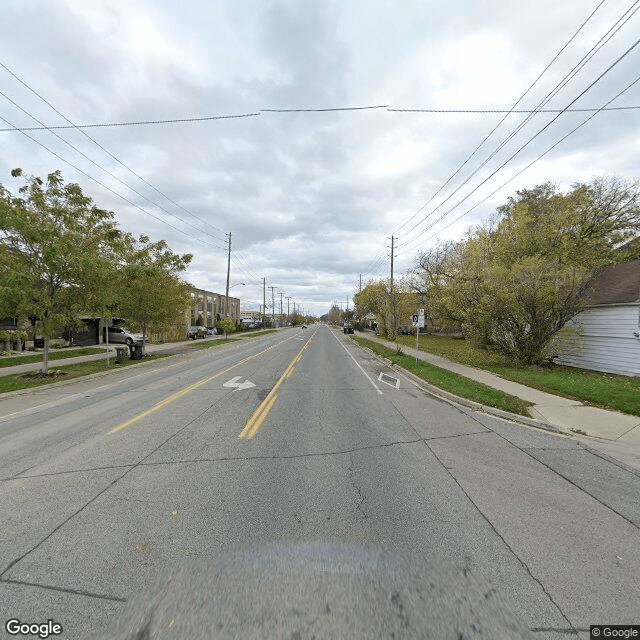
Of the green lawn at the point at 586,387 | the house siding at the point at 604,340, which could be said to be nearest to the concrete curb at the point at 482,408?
the green lawn at the point at 586,387

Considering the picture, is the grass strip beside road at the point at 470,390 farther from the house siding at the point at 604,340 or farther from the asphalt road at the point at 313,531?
the house siding at the point at 604,340

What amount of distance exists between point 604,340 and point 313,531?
700 inches

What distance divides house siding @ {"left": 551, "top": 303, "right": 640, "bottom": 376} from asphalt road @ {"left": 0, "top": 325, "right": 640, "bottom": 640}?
11109mm

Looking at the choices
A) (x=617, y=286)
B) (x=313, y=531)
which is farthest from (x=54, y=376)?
(x=617, y=286)

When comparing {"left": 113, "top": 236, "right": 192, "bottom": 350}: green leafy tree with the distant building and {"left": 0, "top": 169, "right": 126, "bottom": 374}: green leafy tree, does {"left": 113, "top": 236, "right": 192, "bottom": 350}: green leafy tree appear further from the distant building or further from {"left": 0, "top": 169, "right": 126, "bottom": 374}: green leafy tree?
the distant building

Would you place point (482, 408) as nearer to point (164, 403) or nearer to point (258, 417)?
point (258, 417)

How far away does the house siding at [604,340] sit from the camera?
46.9ft

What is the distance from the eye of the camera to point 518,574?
9.22ft

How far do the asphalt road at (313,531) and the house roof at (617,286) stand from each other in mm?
12041

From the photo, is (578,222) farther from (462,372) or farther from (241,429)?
(241,429)

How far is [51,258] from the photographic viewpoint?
12.8 m

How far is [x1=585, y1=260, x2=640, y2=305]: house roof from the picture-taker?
14938mm

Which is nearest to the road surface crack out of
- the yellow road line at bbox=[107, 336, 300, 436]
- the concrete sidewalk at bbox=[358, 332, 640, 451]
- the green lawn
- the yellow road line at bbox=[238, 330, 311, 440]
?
the yellow road line at bbox=[238, 330, 311, 440]

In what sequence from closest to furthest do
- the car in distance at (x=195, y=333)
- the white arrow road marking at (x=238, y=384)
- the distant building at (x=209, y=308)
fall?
the white arrow road marking at (x=238, y=384) → the car in distance at (x=195, y=333) → the distant building at (x=209, y=308)
